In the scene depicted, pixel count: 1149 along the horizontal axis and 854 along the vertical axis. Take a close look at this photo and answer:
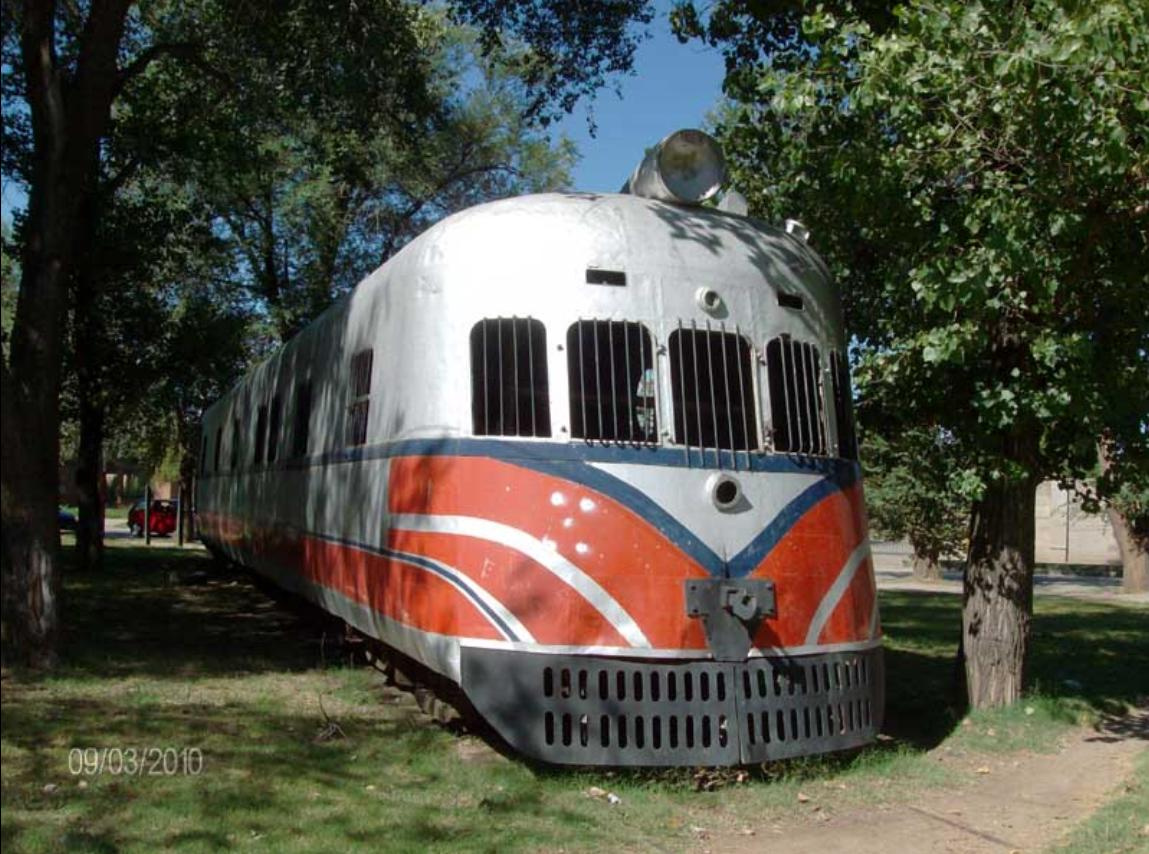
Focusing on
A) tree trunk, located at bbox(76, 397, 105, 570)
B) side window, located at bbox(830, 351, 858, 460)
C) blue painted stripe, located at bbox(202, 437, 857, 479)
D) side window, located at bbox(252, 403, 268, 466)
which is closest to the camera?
blue painted stripe, located at bbox(202, 437, 857, 479)

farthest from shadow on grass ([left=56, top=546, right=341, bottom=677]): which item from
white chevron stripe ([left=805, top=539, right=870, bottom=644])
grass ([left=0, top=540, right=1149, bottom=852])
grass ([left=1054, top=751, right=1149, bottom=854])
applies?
grass ([left=1054, top=751, right=1149, bottom=854])

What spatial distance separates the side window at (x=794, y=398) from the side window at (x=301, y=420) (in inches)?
181

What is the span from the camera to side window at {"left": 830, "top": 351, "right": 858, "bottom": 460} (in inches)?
305

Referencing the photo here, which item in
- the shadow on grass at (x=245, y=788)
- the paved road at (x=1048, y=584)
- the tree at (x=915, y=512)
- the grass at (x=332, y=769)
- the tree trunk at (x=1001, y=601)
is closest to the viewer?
the shadow on grass at (x=245, y=788)

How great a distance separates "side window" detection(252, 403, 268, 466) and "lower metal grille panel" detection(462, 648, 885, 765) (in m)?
7.43

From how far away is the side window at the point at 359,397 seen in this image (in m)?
8.41

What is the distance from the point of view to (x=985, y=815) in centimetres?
695

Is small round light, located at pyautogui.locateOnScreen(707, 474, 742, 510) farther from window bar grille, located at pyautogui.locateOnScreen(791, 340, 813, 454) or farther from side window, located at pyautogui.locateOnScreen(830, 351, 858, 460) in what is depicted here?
side window, located at pyautogui.locateOnScreen(830, 351, 858, 460)

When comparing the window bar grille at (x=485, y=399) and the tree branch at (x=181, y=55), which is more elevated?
the tree branch at (x=181, y=55)

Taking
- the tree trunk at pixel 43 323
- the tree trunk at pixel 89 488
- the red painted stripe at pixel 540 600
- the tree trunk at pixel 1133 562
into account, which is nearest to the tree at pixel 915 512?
the tree trunk at pixel 1133 562

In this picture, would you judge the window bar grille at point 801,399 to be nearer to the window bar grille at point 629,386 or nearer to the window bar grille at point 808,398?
the window bar grille at point 808,398

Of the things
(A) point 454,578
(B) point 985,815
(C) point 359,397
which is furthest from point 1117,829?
(C) point 359,397

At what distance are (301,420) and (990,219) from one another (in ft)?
20.1

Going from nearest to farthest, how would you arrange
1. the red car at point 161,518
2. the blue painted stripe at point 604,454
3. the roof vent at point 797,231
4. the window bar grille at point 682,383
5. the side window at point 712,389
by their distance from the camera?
the blue painted stripe at point 604,454
the window bar grille at point 682,383
the side window at point 712,389
the roof vent at point 797,231
the red car at point 161,518
